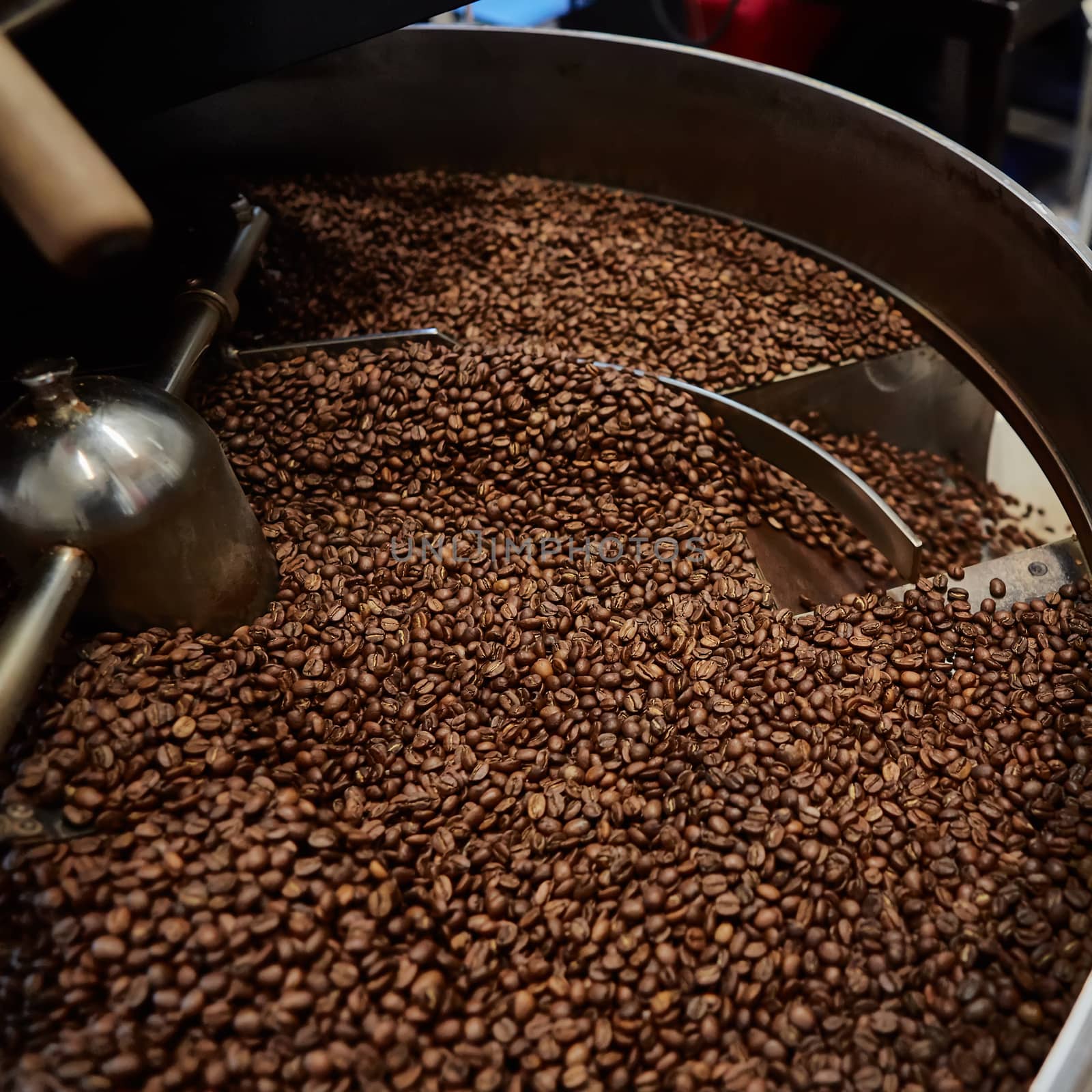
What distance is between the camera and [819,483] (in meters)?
1.73

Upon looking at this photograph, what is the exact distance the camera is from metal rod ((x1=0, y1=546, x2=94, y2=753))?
1.05 metres

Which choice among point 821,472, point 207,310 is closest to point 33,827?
point 207,310

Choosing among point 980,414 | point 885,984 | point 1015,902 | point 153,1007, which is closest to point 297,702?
point 153,1007

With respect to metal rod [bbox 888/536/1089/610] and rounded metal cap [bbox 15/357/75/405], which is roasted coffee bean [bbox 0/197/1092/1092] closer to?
metal rod [bbox 888/536/1089/610]

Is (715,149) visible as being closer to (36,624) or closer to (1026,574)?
(1026,574)

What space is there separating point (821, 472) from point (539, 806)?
0.82 m

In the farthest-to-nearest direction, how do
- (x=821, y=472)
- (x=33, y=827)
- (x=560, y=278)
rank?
(x=560, y=278), (x=821, y=472), (x=33, y=827)

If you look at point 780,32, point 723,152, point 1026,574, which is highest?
point 723,152

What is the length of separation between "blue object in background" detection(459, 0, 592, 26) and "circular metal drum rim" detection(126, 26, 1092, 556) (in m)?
1.73

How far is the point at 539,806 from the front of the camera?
1.27 meters

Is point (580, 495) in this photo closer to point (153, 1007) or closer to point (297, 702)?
point (297, 702)

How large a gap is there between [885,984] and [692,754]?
14.0 inches

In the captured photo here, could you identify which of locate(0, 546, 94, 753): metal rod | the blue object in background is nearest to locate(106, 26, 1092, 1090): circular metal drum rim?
locate(0, 546, 94, 753): metal rod

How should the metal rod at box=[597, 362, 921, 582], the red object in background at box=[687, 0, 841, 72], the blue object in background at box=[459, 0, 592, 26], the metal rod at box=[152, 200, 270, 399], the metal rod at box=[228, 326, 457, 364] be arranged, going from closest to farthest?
the metal rod at box=[152, 200, 270, 399] < the metal rod at box=[597, 362, 921, 582] < the metal rod at box=[228, 326, 457, 364] < the red object in background at box=[687, 0, 841, 72] < the blue object in background at box=[459, 0, 592, 26]
